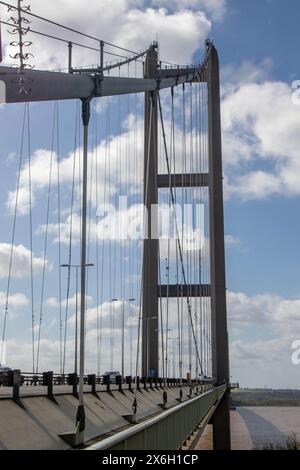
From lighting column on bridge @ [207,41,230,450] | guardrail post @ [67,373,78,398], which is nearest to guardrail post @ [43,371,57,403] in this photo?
guardrail post @ [67,373,78,398]

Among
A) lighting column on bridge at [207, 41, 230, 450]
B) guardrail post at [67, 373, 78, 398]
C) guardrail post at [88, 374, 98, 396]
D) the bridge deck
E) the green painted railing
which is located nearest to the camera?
the green painted railing

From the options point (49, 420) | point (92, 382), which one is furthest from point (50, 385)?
point (92, 382)

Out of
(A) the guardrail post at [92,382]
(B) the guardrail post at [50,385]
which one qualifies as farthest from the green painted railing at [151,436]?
(A) the guardrail post at [92,382]

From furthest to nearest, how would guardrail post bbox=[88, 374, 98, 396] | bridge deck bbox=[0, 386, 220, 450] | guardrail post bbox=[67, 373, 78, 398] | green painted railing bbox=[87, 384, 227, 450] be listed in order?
1. guardrail post bbox=[88, 374, 98, 396]
2. guardrail post bbox=[67, 373, 78, 398]
3. bridge deck bbox=[0, 386, 220, 450]
4. green painted railing bbox=[87, 384, 227, 450]

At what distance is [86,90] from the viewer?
13.4 metres

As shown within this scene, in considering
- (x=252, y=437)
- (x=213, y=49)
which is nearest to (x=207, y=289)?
(x=213, y=49)

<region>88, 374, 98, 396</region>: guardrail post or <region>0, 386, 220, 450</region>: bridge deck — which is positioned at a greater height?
<region>88, 374, 98, 396</region>: guardrail post

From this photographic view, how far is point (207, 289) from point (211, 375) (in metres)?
7.46

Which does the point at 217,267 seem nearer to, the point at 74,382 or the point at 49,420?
the point at 74,382

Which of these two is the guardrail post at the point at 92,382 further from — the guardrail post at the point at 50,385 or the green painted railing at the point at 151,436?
the green painted railing at the point at 151,436

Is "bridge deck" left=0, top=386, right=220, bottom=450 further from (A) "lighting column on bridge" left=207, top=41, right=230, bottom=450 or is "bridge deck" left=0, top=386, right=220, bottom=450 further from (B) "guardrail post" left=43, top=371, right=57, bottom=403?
(A) "lighting column on bridge" left=207, top=41, right=230, bottom=450

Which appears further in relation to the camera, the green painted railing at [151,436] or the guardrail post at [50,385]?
the guardrail post at [50,385]
